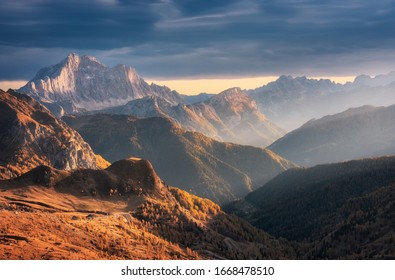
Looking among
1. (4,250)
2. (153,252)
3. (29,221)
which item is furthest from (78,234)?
(4,250)

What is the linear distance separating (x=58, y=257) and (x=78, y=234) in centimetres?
3503

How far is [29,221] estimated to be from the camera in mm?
140000

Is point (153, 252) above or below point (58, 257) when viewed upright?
below
